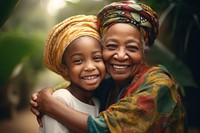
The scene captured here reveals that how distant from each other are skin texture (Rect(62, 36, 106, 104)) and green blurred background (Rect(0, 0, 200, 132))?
247mm

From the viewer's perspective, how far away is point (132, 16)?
6.75 feet

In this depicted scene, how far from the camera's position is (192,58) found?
394cm

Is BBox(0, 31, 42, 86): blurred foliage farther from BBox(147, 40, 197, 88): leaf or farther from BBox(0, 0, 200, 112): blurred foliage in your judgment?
BBox(147, 40, 197, 88): leaf

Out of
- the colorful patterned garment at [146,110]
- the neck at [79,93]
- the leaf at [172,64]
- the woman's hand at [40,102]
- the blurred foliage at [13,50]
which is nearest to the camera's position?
the blurred foliage at [13,50]

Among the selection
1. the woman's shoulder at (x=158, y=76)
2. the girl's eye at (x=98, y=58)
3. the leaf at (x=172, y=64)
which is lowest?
the leaf at (x=172, y=64)

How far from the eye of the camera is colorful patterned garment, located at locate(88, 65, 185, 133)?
5.99ft

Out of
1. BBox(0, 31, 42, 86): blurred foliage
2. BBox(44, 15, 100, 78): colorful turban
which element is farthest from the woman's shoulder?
BBox(0, 31, 42, 86): blurred foliage

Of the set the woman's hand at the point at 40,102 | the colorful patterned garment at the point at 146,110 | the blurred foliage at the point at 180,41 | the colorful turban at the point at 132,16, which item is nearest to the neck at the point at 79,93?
the woman's hand at the point at 40,102

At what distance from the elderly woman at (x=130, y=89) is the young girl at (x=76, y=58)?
0.24 ft

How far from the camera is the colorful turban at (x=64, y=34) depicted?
2.04 metres

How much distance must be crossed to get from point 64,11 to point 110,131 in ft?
21.8

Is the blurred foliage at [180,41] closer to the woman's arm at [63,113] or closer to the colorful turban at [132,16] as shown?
the colorful turban at [132,16]

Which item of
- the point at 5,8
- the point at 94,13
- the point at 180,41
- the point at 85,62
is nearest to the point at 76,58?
the point at 85,62

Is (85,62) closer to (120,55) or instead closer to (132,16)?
(120,55)
